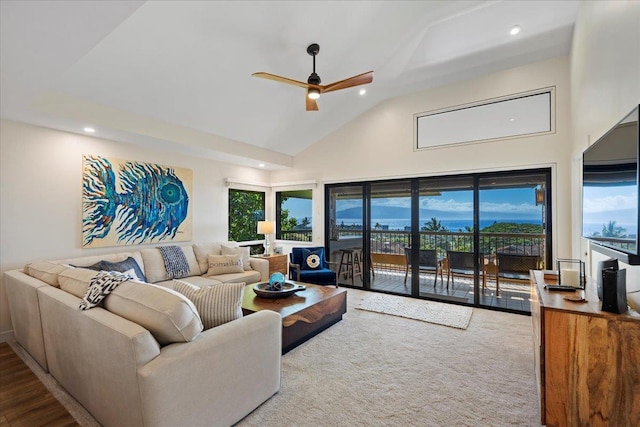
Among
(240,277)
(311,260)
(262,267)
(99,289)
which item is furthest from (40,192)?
(311,260)

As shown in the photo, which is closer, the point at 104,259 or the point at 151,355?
the point at 151,355

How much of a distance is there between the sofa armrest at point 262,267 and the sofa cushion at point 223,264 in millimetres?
340

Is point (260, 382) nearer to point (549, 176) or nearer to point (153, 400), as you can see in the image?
point (153, 400)

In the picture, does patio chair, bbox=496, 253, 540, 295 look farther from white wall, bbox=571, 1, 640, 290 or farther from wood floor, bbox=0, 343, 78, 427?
wood floor, bbox=0, 343, 78, 427

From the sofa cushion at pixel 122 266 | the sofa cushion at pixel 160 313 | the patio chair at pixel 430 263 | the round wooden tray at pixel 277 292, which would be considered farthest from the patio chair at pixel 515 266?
the sofa cushion at pixel 122 266

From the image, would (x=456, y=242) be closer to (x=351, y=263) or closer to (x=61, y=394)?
(x=351, y=263)

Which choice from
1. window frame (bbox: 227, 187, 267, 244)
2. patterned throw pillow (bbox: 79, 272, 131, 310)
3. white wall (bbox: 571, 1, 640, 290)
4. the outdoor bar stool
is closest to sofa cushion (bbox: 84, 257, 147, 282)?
patterned throw pillow (bbox: 79, 272, 131, 310)

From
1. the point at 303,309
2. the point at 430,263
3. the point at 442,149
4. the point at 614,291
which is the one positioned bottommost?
the point at 303,309

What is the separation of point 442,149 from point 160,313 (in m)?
4.51

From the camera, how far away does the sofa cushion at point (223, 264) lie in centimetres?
448

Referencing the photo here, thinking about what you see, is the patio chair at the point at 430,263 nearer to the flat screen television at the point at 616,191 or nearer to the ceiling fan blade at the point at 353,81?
the flat screen television at the point at 616,191

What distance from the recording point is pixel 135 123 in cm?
375

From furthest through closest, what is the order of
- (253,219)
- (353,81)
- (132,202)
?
(253,219) → (132,202) → (353,81)

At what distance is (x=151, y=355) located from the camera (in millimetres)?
1521
